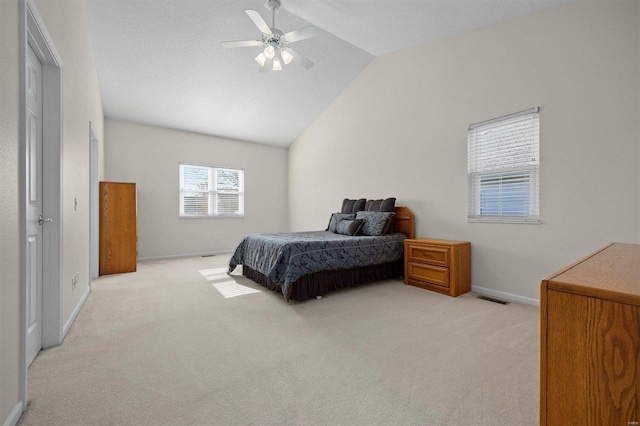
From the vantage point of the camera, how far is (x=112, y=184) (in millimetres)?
4406

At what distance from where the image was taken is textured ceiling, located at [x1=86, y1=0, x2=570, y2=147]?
10.7 feet

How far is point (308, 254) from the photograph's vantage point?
3.18 m

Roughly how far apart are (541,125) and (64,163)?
4393 millimetres

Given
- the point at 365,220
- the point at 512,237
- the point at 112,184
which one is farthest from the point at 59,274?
the point at 512,237

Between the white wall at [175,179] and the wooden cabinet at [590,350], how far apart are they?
6232 mm

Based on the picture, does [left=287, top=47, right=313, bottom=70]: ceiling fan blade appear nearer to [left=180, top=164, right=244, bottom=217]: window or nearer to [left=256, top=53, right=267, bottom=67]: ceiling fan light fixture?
[left=256, top=53, right=267, bottom=67]: ceiling fan light fixture

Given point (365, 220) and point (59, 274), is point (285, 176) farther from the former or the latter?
point (59, 274)

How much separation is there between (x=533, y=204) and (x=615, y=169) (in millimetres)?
688

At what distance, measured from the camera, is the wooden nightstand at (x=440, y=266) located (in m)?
3.32

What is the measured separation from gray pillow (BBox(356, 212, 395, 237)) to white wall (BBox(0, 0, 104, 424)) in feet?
11.0

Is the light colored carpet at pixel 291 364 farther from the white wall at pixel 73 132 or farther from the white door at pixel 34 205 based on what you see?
the white wall at pixel 73 132

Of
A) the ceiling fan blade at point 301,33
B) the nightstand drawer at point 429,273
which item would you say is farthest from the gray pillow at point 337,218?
the ceiling fan blade at point 301,33

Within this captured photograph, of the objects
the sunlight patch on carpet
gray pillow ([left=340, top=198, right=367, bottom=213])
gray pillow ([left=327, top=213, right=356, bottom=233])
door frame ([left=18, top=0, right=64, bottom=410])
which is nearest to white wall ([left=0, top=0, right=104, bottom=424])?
door frame ([left=18, top=0, right=64, bottom=410])

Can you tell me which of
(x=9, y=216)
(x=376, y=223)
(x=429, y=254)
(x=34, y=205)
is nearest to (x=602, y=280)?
(x=9, y=216)
